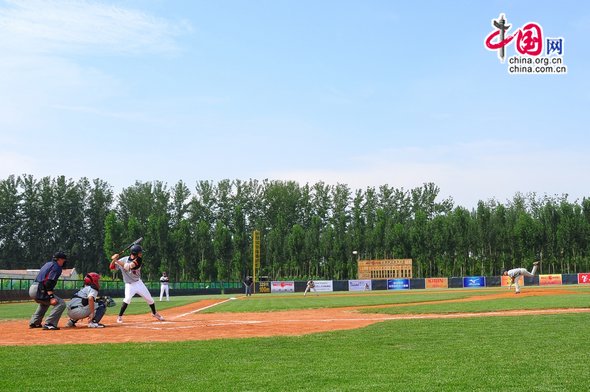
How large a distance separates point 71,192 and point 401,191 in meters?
69.6

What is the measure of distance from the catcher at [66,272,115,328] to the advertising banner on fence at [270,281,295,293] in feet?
180

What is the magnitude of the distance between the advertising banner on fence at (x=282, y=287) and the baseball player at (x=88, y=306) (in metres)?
54.8

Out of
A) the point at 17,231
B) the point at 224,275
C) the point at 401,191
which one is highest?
the point at 401,191

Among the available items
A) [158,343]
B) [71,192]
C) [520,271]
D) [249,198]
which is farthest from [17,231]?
[158,343]

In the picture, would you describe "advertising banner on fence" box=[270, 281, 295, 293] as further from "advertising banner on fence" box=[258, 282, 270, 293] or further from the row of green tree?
the row of green tree

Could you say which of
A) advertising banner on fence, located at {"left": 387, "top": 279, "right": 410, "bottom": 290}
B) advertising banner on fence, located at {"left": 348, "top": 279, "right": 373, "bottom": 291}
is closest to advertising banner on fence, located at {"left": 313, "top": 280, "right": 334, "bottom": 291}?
advertising banner on fence, located at {"left": 348, "top": 279, "right": 373, "bottom": 291}

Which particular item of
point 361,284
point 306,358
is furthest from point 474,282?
point 306,358

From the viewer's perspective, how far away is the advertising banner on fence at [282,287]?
228ft

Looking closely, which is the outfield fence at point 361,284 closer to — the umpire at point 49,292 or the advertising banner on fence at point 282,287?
the advertising banner on fence at point 282,287

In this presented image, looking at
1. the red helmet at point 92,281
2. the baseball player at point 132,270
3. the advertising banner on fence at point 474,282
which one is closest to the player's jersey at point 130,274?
the baseball player at point 132,270

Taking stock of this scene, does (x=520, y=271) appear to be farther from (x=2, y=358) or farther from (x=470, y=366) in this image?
(x=2, y=358)

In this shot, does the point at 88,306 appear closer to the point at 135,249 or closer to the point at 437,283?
the point at 135,249

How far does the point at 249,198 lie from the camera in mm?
129000

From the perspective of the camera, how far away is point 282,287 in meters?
70.1
